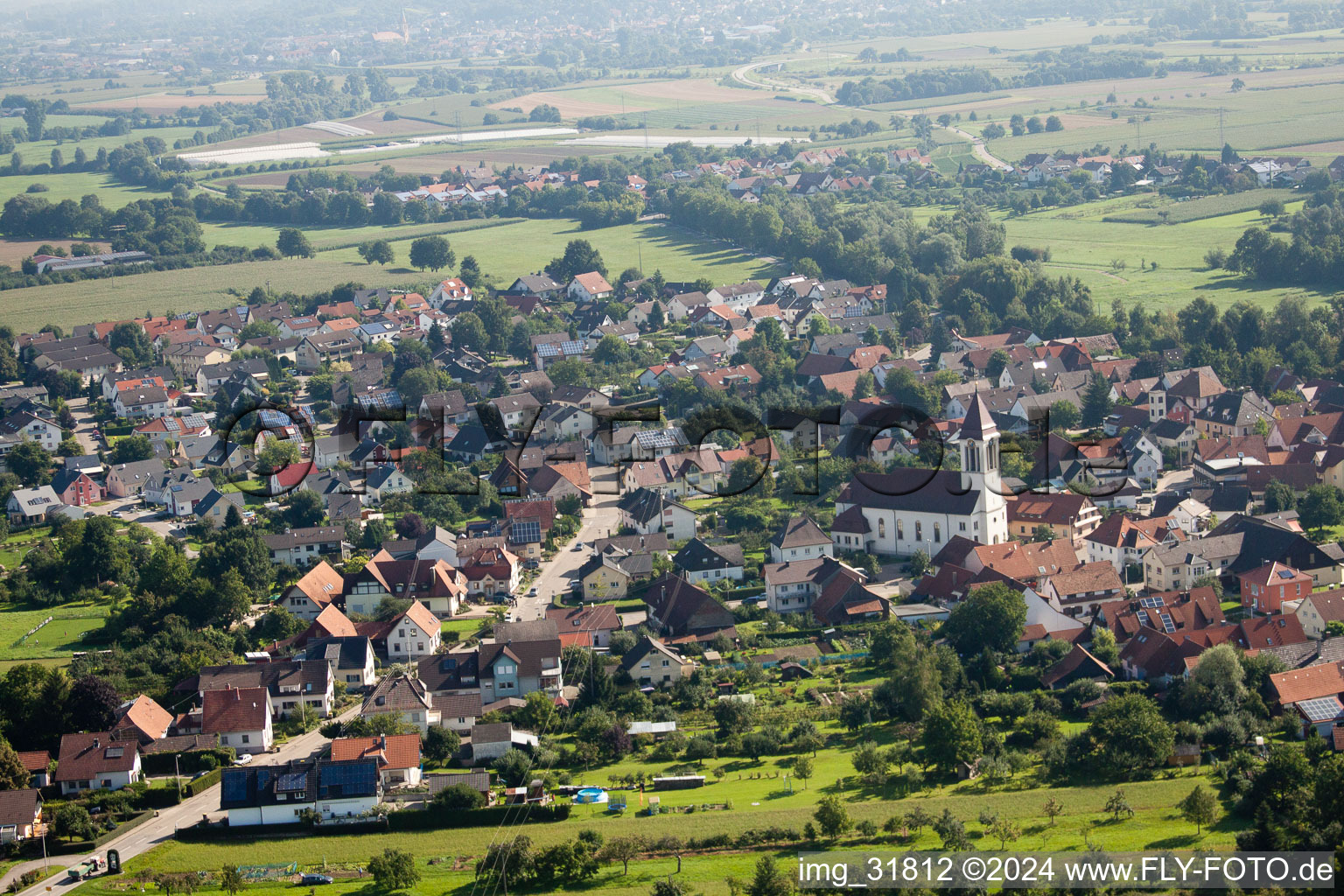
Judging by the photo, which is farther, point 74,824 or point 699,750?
point 699,750

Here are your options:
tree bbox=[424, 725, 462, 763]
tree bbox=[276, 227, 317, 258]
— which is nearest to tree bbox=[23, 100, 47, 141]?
tree bbox=[276, 227, 317, 258]

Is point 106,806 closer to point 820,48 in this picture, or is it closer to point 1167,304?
point 1167,304

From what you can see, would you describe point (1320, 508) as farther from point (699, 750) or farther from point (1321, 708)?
point (699, 750)

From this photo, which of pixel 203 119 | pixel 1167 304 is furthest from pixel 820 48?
pixel 1167 304

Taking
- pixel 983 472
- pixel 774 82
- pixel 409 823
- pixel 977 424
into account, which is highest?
pixel 774 82

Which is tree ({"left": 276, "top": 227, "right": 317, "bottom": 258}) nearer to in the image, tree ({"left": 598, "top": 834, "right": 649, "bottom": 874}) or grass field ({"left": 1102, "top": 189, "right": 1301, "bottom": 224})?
grass field ({"left": 1102, "top": 189, "right": 1301, "bottom": 224})

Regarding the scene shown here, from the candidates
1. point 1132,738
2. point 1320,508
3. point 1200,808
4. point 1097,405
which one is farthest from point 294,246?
point 1200,808

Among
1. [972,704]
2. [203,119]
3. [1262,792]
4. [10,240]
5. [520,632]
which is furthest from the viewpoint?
[203,119]
